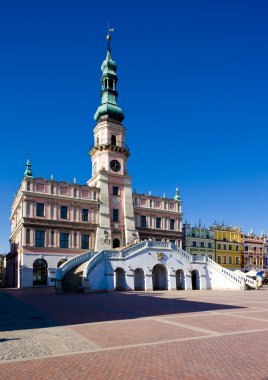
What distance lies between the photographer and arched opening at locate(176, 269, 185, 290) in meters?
51.1

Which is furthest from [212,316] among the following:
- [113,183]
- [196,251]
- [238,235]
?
[238,235]

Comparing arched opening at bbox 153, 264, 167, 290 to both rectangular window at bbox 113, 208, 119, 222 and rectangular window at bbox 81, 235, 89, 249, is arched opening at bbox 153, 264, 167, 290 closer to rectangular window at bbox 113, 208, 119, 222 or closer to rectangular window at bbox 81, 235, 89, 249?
rectangular window at bbox 81, 235, 89, 249

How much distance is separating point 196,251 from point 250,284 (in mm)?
29990

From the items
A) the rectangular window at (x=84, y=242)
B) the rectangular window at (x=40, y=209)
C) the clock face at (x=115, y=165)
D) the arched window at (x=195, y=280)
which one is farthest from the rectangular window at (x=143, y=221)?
the rectangular window at (x=40, y=209)

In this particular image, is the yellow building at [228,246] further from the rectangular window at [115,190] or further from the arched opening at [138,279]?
the arched opening at [138,279]

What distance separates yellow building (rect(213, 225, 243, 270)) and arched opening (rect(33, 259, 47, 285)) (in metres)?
43.5

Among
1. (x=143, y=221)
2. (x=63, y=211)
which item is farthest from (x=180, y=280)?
(x=63, y=211)

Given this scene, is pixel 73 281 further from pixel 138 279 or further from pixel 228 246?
pixel 228 246

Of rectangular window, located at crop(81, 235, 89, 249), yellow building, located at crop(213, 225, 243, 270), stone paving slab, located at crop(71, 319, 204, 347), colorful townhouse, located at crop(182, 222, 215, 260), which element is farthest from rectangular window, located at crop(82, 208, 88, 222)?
stone paving slab, located at crop(71, 319, 204, 347)

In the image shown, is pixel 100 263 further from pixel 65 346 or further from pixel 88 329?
pixel 65 346

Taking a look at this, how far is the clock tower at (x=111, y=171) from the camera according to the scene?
57.8m

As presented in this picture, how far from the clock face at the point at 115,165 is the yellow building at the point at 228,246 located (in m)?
33.8

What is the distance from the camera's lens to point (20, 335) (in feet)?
45.6

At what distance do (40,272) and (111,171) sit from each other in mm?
18876
